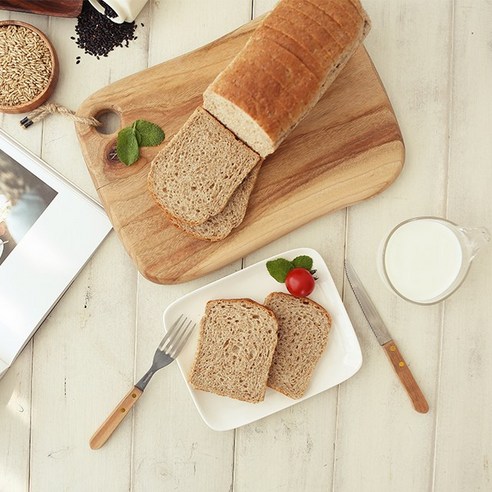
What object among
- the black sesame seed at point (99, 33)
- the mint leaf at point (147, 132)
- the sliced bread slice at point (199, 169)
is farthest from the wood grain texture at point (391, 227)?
the black sesame seed at point (99, 33)

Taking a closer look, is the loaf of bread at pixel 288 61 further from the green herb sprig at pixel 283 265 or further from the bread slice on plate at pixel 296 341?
the bread slice on plate at pixel 296 341

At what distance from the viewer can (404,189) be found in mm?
1754

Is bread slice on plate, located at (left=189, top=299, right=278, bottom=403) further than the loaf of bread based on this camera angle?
Yes

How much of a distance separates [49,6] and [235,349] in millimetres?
1129

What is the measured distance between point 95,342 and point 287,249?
64cm

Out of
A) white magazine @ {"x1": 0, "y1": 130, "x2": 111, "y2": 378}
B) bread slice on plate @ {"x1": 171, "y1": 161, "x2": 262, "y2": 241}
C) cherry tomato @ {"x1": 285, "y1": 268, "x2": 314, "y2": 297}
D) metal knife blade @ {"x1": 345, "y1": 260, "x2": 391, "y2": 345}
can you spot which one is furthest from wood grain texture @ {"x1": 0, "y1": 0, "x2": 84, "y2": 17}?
metal knife blade @ {"x1": 345, "y1": 260, "x2": 391, "y2": 345}

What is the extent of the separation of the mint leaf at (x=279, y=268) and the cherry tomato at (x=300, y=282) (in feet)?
0.06

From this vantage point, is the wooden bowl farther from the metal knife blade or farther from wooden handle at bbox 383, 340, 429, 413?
wooden handle at bbox 383, 340, 429, 413

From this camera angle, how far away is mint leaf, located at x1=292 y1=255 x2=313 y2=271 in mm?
1677

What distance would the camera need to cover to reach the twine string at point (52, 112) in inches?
66.7

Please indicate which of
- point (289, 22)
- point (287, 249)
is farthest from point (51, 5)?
point (287, 249)

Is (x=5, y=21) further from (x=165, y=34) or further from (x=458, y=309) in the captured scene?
(x=458, y=309)

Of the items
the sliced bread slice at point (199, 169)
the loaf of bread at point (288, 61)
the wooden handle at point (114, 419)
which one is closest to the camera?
the loaf of bread at point (288, 61)

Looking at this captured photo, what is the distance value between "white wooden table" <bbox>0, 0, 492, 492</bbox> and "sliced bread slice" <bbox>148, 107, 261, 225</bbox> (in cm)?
23
